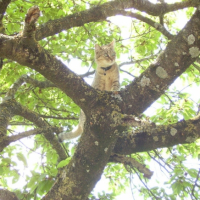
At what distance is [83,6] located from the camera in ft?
13.2

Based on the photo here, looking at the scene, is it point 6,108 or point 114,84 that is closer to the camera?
point 6,108

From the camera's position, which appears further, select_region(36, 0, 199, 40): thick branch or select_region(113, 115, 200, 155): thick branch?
select_region(36, 0, 199, 40): thick branch

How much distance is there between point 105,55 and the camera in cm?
444

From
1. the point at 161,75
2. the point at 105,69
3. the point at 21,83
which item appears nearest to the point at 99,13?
the point at 161,75

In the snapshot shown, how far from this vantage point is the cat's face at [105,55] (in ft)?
14.6

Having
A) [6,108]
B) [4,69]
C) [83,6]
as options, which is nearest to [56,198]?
[6,108]

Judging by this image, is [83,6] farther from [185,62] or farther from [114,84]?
[185,62]

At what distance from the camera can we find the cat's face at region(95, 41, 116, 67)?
4.45 m

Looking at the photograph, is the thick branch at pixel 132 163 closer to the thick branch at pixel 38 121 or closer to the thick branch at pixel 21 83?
the thick branch at pixel 38 121

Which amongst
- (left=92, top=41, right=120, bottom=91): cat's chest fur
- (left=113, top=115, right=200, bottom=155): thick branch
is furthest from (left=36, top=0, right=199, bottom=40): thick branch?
(left=113, top=115, right=200, bottom=155): thick branch

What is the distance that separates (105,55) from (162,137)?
2.44 metres

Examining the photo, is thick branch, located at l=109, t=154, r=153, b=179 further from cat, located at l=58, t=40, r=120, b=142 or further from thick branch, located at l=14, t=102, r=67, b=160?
cat, located at l=58, t=40, r=120, b=142

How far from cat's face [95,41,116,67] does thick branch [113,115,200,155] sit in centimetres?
216

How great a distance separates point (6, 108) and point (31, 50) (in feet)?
5.25
